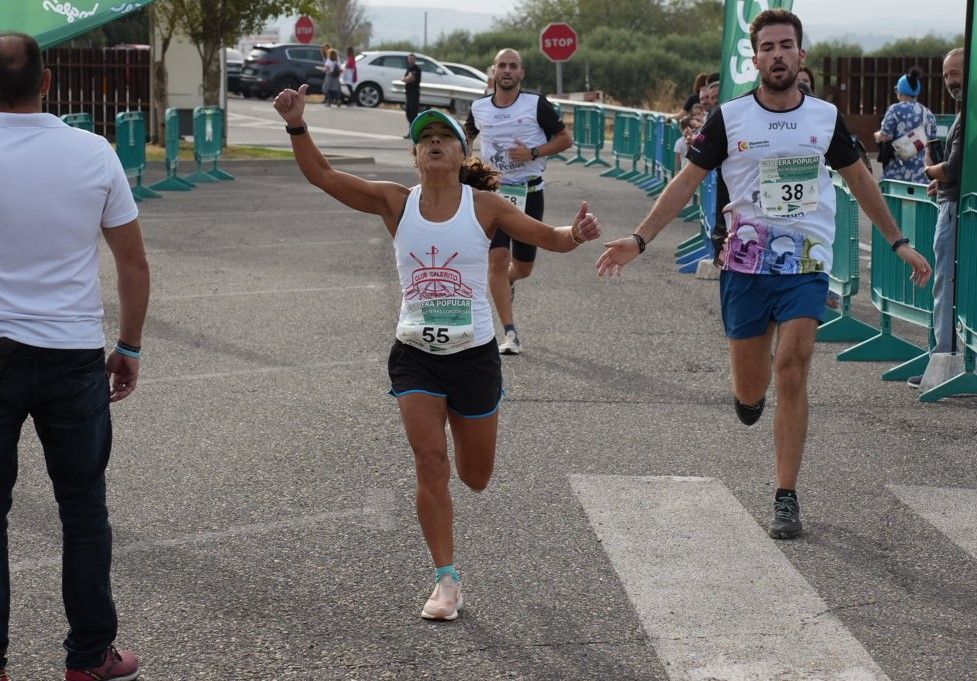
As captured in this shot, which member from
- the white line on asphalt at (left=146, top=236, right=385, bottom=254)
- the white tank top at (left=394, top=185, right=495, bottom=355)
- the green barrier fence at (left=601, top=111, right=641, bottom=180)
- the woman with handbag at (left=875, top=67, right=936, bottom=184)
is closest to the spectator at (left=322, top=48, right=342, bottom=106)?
the green barrier fence at (left=601, top=111, right=641, bottom=180)

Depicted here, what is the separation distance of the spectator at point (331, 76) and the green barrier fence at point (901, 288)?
134ft

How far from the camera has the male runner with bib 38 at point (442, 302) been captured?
546 cm

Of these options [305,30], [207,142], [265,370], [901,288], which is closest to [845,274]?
[901,288]

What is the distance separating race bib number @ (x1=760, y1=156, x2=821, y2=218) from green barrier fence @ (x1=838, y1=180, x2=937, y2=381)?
11.0 ft

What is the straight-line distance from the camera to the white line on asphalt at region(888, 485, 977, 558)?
6465 mm

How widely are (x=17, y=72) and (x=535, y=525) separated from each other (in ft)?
9.80

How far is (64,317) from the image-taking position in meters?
4.52

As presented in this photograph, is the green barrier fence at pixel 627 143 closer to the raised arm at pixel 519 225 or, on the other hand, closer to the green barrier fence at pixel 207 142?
the green barrier fence at pixel 207 142

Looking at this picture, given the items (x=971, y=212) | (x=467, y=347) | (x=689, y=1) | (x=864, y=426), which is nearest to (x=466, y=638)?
(x=467, y=347)

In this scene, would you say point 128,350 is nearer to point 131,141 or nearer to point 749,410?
point 749,410

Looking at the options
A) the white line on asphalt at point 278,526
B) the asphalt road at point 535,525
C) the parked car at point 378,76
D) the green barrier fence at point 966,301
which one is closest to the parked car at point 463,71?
the parked car at point 378,76

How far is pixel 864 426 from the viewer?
8578 mm

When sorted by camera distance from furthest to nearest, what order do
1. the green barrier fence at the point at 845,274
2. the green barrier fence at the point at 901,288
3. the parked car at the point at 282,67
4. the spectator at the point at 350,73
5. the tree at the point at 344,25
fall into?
the tree at the point at 344,25
the parked car at the point at 282,67
the spectator at the point at 350,73
the green barrier fence at the point at 845,274
the green barrier fence at the point at 901,288

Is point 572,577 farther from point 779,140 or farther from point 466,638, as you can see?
point 779,140
